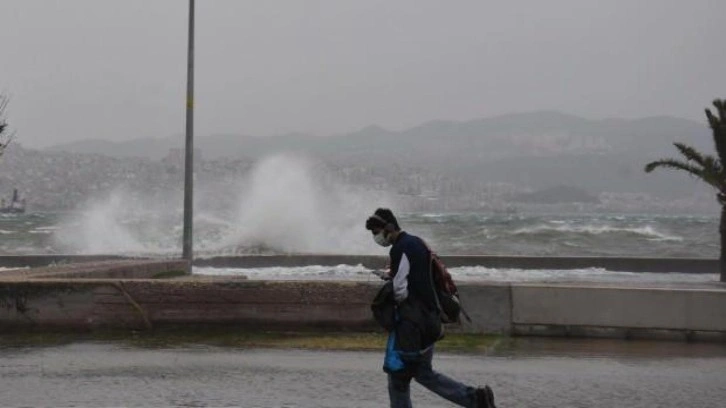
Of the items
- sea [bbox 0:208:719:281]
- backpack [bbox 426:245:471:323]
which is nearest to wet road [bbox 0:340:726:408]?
backpack [bbox 426:245:471:323]

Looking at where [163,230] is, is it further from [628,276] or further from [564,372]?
[564,372]

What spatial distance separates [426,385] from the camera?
6559 millimetres

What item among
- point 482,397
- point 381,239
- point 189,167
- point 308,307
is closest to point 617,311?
point 308,307

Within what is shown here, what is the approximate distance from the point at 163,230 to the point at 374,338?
58962 mm

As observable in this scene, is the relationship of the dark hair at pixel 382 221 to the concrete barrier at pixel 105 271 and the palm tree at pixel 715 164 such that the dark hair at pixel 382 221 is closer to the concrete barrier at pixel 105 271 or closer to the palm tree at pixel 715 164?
the concrete barrier at pixel 105 271

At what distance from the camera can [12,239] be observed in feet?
221

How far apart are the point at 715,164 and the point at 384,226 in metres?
24.3

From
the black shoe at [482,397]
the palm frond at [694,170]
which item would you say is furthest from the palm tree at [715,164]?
the black shoe at [482,397]

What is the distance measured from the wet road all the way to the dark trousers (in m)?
1.16

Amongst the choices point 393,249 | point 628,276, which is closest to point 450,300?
point 393,249

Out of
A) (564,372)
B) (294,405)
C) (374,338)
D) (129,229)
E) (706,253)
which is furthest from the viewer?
(129,229)

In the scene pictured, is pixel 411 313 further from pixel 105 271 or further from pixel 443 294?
pixel 105 271

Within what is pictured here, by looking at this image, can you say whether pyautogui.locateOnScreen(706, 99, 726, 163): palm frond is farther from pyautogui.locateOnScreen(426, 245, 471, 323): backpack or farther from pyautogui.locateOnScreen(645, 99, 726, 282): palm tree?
pyautogui.locateOnScreen(426, 245, 471, 323): backpack

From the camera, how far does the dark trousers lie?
253 inches
